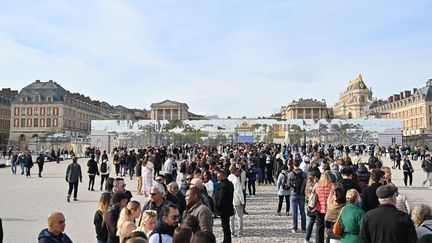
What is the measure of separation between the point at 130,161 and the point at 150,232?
1765 centimetres

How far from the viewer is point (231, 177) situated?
379 inches

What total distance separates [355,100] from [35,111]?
9594 centimetres

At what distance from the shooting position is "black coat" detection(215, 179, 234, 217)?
26.7 ft

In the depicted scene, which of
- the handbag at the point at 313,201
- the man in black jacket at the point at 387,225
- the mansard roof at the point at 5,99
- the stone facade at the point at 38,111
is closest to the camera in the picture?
the man in black jacket at the point at 387,225

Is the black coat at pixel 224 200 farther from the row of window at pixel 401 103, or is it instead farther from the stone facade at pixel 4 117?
the stone facade at pixel 4 117

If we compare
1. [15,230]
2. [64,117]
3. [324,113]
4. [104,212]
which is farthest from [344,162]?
[324,113]

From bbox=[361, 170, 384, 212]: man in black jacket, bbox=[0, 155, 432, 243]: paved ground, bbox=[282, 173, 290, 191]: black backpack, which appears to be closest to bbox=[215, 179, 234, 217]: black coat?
bbox=[0, 155, 432, 243]: paved ground

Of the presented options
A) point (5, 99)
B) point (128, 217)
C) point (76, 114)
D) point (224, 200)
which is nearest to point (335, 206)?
point (224, 200)

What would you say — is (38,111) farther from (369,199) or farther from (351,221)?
(351,221)

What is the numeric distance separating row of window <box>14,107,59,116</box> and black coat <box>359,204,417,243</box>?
91520 mm

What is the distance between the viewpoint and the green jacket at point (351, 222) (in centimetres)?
536

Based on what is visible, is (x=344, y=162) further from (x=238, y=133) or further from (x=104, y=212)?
(x=238, y=133)

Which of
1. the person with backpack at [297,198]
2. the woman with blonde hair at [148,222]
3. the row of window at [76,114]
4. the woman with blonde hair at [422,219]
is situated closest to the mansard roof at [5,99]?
the row of window at [76,114]

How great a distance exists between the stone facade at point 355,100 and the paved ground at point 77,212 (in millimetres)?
118872
